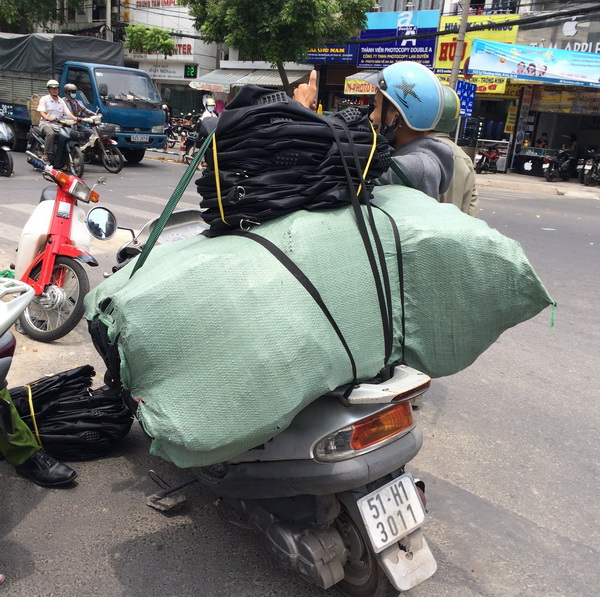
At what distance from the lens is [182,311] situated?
67.5 inches

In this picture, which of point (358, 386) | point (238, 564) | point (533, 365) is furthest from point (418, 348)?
point (533, 365)

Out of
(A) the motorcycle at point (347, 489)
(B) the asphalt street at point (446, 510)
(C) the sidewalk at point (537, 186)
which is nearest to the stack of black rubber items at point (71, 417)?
(B) the asphalt street at point (446, 510)

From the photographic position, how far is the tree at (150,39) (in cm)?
2752

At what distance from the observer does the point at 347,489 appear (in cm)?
190

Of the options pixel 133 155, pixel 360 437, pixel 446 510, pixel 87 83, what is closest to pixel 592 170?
pixel 133 155

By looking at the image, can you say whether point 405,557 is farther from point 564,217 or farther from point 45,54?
point 45,54

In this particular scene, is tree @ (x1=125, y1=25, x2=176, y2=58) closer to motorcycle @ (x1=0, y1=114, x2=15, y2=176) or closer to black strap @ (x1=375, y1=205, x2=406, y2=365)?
motorcycle @ (x1=0, y1=114, x2=15, y2=176)

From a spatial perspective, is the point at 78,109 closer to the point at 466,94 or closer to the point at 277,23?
the point at 277,23

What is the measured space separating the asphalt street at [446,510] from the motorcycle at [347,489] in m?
0.24

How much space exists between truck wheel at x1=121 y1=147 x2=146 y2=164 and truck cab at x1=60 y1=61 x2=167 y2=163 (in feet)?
0.44

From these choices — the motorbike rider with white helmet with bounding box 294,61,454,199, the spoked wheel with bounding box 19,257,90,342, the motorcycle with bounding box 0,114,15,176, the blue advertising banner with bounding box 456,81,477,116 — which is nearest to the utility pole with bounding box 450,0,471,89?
the blue advertising banner with bounding box 456,81,477,116

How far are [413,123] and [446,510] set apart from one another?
5.45ft

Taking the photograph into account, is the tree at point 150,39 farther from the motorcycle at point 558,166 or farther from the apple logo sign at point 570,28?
the motorcycle at point 558,166

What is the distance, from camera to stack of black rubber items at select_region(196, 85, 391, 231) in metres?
1.95
